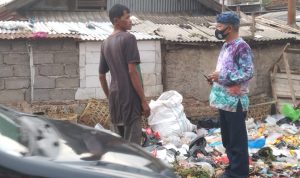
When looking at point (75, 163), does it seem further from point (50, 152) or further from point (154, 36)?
point (154, 36)

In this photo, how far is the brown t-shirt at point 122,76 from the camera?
4.56 m

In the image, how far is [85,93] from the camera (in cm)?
843

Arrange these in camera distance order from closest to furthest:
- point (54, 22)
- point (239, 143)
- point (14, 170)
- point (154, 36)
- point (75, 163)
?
1. point (14, 170)
2. point (75, 163)
3. point (239, 143)
4. point (154, 36)
5. point (54, 22)

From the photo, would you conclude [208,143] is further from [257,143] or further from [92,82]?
[92,82]

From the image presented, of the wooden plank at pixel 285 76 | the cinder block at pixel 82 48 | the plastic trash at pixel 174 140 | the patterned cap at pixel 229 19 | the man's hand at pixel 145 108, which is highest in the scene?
the patterned cap at pixel 229 19

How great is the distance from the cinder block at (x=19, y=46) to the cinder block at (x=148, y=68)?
2173 mm

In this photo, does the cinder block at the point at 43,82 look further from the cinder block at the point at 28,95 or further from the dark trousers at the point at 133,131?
the dark trousers at the point at 133,131

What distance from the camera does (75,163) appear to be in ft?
8.02

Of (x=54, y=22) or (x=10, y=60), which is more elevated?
(x=54, y=22)

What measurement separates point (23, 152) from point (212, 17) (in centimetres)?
962

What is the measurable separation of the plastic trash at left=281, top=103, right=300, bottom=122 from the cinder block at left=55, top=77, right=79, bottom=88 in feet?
13.7

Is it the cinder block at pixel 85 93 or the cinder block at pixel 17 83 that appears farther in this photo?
the cinder block at pixel 85 93

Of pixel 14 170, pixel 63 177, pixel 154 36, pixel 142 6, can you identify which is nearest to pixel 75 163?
pixel 63 177

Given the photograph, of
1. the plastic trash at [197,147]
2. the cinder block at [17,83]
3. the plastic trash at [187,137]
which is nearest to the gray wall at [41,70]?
the cinder block at [17,83]
